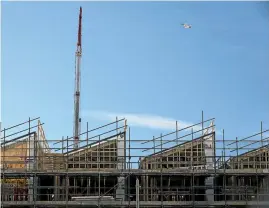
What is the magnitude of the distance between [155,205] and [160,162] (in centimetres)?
302

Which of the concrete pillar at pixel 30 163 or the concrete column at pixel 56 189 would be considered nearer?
the concrete pillar at pixel 30 163

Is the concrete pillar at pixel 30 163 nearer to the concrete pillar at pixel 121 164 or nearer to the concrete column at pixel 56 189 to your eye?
the concrete column at pixel 56 189

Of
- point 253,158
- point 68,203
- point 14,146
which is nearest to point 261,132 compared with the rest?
point 253,158

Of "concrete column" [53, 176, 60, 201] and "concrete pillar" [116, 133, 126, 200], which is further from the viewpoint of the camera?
"concrete pillar" [116, 133, 126, 200]

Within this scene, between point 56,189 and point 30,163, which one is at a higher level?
point 30,163

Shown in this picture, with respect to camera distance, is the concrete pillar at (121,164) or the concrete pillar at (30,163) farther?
the concrete pillar at (121,164)

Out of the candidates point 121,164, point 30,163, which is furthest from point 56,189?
point 121,164

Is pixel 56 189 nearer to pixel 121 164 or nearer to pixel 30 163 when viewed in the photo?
pixel 30 163

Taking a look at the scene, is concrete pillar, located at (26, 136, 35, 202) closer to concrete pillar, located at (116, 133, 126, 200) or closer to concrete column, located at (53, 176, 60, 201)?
concrete column, located at (53, 176, 60, 201)

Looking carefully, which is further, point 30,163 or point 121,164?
point 121,164

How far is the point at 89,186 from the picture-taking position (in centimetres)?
3366

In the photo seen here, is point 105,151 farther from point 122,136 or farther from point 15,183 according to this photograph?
point 15,183

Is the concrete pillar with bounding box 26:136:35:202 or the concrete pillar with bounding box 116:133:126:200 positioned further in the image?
the concrete pillar with bounding box 116:133:126:200

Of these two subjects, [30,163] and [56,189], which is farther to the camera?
[56,189]
